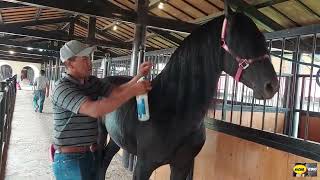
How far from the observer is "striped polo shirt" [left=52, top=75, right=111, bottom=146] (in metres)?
1.66

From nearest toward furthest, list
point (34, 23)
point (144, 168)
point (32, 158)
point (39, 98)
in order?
point (144, 168) < point (32, 158) < point (34, 23) < point (39, 98)

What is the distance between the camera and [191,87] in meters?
1.89

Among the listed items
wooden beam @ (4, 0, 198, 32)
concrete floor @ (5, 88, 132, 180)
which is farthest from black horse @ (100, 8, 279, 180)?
wooden beam @ (4, 0, 198, 32)

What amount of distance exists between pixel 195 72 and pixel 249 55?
1.17 feet

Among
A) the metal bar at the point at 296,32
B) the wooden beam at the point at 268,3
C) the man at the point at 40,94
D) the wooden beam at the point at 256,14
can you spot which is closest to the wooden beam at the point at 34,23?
the man at the point at 40,94

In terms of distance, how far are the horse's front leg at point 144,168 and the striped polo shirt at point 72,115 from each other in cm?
33

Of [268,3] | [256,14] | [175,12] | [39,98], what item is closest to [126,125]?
[268,3]

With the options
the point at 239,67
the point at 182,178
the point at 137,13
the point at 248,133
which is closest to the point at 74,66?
the point at 239,67

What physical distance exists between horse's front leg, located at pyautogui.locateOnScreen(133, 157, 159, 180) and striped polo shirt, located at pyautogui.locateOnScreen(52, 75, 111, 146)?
0.33 meters

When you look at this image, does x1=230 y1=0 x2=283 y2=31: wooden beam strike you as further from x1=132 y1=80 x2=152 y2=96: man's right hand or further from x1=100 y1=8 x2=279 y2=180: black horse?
x1=132 y1=80 x2=152 y2=96: man's right hand

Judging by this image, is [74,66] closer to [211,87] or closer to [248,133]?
[211,87]

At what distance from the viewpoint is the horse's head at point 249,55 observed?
156 centimetres

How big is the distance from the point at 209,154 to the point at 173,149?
0.76m

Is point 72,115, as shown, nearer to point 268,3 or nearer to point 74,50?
point 74,50
